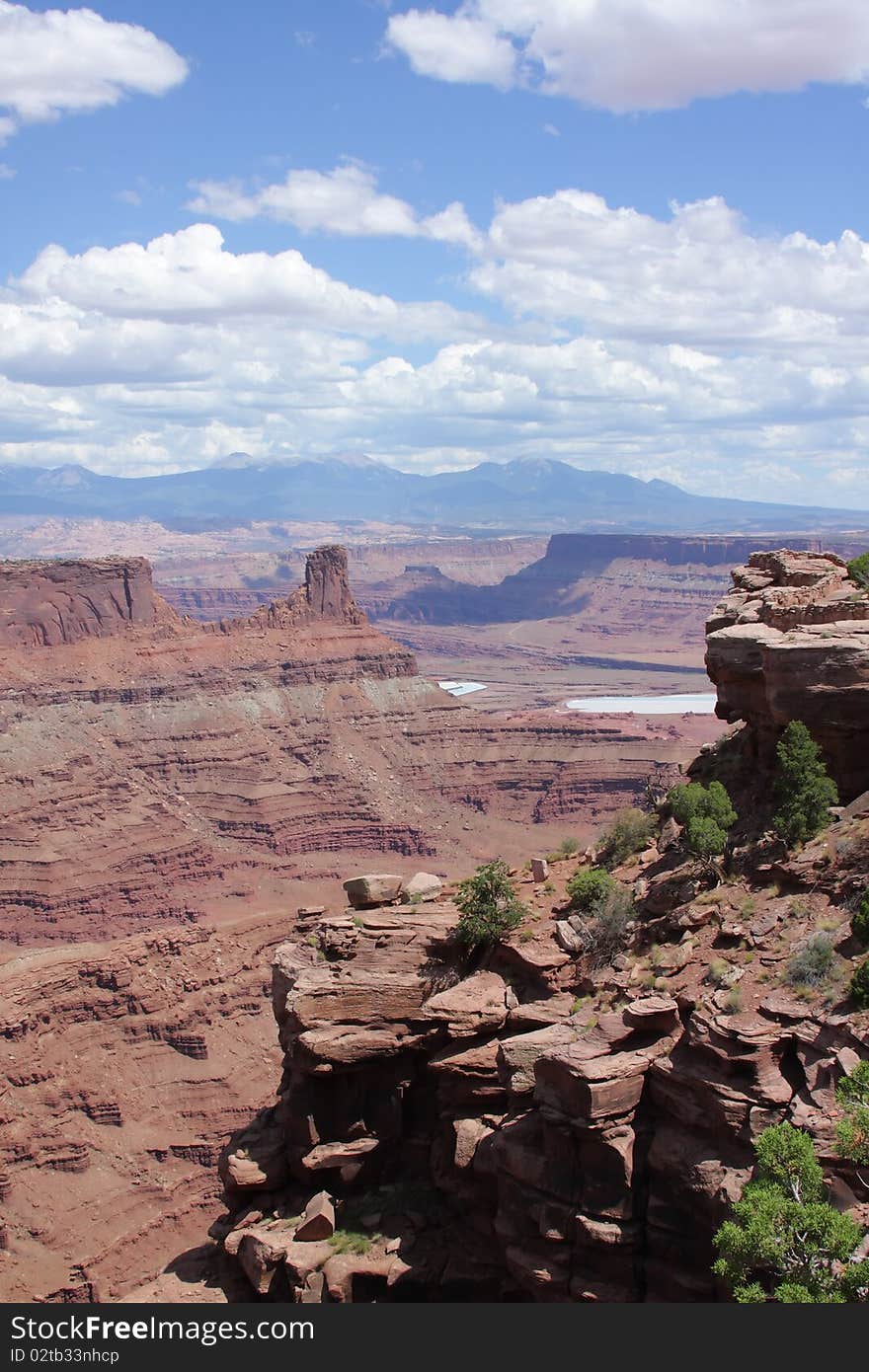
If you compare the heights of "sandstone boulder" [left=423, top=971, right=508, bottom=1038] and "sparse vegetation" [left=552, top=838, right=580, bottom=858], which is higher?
"sparse vegetation" [left=552, top=838, right=580, bottom=858]

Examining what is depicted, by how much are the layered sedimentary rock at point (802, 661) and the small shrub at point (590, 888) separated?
522cm

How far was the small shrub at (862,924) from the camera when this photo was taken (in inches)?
950

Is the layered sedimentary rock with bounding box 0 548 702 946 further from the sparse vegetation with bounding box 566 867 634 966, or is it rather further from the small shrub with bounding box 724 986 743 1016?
the small shrub with bounding box 724 986 743 1016

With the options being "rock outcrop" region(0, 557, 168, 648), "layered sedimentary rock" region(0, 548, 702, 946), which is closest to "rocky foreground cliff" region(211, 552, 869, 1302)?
"layered sedimentary rock" region(0, 548, 702, 946)

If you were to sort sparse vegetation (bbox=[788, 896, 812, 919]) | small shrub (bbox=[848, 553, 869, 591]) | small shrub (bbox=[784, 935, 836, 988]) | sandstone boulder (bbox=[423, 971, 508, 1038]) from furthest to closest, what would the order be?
1. small shrub (bbox=[848, 553, 869, 591])
2. sandstone boulder (bbox=[423, 971, 508, 1038])
3. sparse vegetation (bbox=[788, 896, 812, 919])
4. small shrub (bbox=[784, 935, 836, 988])

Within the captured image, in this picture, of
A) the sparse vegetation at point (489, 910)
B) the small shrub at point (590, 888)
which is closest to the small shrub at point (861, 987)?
the small shrub at point (590, 888)

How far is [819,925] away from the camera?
25.7m

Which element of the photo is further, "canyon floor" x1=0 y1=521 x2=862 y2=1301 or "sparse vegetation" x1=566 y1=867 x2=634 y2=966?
"canyon floor" x1=0 y1=521 x2=862 y2=1301

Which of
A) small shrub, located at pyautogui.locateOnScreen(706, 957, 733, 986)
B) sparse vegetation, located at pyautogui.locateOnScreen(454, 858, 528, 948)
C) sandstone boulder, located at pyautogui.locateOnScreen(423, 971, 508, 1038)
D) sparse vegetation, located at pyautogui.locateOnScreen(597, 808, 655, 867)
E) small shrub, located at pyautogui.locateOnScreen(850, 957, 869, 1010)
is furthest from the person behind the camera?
sparse vegetation, located at pyautogui.locateOnScreen(597, 808, 655, 867)

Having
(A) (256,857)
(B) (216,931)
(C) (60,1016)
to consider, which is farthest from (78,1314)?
(A) (256,857)

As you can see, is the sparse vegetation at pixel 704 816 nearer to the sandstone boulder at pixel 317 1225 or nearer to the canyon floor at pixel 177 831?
the sandstone boulder at pixel 317 1225

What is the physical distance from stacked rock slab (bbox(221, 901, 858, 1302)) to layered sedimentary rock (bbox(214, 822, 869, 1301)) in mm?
44

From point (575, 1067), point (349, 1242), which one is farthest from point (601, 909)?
point (349, 1242)

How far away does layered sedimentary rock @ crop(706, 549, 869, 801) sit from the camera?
29.3 meters
